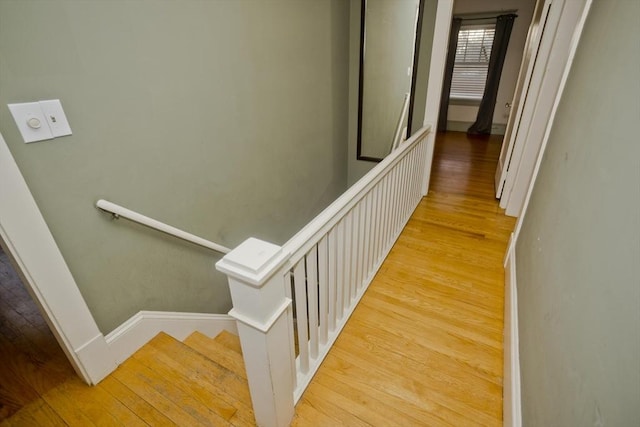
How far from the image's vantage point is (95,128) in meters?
1.21

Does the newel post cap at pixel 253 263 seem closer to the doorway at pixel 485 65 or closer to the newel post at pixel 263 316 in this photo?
the newel post at pixel 263 316

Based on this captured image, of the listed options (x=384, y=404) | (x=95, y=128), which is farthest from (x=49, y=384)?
(x=384, y=404)

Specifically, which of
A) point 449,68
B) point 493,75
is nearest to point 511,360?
point 493,75

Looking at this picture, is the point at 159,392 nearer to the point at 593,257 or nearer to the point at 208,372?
the point at 208,372

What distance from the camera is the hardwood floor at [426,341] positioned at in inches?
51.3

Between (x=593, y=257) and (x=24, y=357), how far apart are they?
243 cm

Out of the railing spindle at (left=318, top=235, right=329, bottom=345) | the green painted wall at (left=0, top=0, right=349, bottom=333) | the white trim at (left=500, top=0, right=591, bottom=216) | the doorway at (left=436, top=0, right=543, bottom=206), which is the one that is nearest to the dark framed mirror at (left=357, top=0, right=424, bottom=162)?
the green painted wall at (left=0, top=0, right=349, bottom=333)

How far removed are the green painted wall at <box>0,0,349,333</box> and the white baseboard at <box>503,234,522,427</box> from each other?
1.71m

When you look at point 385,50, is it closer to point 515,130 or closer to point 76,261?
point 515,130

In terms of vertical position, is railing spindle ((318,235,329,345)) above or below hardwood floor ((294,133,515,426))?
above

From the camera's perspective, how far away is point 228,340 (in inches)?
77.8

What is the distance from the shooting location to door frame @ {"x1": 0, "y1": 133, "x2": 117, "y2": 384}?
100cm

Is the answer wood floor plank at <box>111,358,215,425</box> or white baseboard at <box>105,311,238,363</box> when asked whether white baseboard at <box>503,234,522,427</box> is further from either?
white baseboard at <box>105,311,238,363</box>

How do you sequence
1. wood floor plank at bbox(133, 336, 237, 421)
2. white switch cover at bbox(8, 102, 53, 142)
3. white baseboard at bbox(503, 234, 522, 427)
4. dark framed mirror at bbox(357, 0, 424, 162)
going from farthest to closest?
dark framed mirror at bbox(357, 0, 424, 162) < wood floor plank at bbox(133, 336, 237, 421) < white baseboard at bbox(503, 234, 522, 427) < white switch cover at bbox(8, 102, 53, 142)
